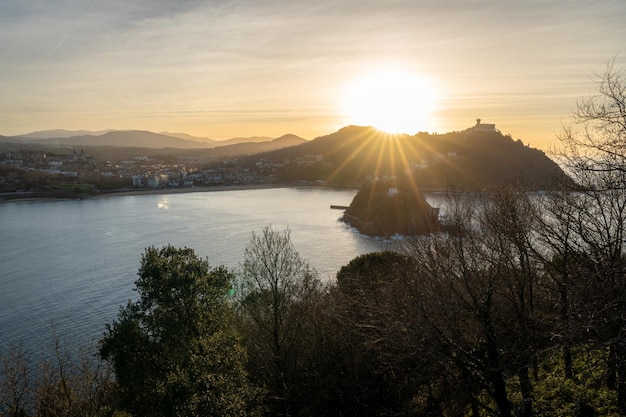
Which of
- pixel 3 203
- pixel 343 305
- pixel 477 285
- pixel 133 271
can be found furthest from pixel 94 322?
pixel 3 203

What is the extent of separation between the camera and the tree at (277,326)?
656cm

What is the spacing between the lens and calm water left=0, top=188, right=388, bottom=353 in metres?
14.5

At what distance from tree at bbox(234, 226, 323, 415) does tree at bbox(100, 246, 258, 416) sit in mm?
971

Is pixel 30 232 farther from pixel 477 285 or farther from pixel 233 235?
pixel 477 285

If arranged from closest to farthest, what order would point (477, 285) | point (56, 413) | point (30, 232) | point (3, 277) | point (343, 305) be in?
point (477, 285) < point (56, 413) < point (343, 305) < point (3, 277) < point (30, 232)

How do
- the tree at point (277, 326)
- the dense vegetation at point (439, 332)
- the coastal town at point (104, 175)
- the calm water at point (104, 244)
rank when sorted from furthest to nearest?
the coastal town at point (104, 175) → the calm water at point (104, 244) → the tree at point (277, 326) → the dense vegetation at point (439, 332)

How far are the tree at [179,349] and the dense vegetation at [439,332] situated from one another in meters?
0.02

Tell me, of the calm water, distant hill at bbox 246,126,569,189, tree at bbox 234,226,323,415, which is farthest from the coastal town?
tree at bbox 234,226,323,415

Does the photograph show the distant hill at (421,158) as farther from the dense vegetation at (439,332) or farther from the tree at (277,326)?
the dense vegetation at (439,332)

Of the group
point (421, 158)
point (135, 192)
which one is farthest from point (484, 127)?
point (135, 192)

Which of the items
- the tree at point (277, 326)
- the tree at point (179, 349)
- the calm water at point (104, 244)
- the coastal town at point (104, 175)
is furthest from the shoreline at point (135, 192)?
the tree at point (179, 349)

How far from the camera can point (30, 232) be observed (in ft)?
98.8

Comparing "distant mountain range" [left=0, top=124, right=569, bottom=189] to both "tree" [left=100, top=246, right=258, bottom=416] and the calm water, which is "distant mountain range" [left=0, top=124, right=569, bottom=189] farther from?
"tree" [left=100, top=246, right=258, bottom=416]

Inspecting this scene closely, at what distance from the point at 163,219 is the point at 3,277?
16.2 metres
